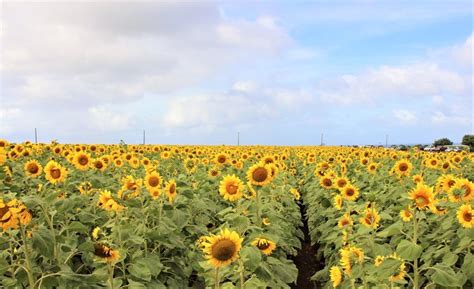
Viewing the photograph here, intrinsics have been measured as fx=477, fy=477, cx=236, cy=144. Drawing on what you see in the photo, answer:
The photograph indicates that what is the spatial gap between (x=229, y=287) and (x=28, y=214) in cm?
150

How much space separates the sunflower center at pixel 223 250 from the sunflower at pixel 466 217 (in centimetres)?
292

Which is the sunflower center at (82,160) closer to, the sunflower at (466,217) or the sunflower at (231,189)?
the sunflower at (231,189)

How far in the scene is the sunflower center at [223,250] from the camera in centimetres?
328

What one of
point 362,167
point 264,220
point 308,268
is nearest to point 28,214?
point 264,220

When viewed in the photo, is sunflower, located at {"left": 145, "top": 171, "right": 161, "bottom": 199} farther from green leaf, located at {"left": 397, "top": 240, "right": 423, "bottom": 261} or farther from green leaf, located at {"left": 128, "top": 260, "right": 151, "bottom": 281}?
green leaf, located at {"left": 397, "top": 240, "right": 423, "bottom": 261}

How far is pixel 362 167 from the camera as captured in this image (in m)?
14.6

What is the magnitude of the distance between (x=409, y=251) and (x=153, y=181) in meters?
3.57

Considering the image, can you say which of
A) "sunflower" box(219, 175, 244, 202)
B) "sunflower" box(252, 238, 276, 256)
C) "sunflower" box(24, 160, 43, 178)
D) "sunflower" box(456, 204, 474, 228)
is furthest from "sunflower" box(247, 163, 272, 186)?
"sunflower" box(24, 160, 43, 178)

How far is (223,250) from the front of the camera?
10.7 ft

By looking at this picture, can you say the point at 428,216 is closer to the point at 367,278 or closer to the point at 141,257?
the point at 367,278

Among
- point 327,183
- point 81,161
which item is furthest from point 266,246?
point 81,161

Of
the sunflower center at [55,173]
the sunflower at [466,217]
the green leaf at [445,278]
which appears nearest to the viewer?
the green leaf at [445,278]

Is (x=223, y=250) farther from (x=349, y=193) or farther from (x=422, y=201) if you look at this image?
(x=349, y=193)

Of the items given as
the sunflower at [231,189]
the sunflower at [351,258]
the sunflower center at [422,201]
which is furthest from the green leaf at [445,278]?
the sunflower at [231,189]
